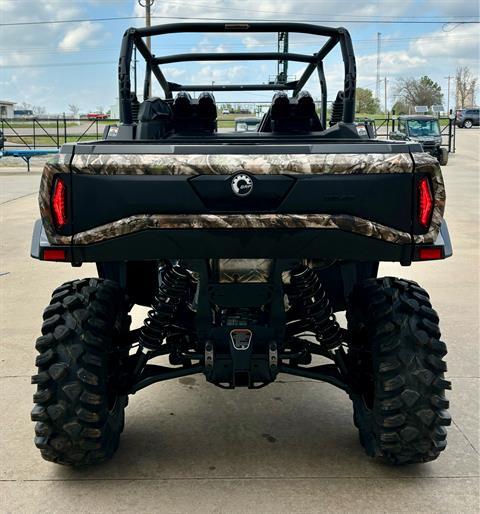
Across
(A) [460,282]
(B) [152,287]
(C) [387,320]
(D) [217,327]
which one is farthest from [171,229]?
(A) [460,282]

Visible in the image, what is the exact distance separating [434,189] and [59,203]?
139 centimetres

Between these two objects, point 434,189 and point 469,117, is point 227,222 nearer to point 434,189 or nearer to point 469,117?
point 434,189

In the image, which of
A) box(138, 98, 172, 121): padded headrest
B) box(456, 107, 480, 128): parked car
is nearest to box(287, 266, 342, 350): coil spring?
box(138, 98, 172, 121): padded headrest

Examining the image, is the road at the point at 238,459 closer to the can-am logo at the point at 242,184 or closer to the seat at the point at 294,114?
the can-am logo at the point at 242,184

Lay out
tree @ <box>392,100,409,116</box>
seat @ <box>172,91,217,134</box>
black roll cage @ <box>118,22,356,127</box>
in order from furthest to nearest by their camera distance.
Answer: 1. tree @ <box>392,100,409,116</box>
2. seat @ <box>172,91,217,134</box>
3. black roll cage @ <box>118,22,356,127</box>

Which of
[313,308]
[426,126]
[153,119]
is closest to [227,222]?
[313,308]

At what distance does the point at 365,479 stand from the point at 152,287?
1713 mm

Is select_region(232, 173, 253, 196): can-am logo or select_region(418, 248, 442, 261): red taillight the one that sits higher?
select_region(232, 173, 253, 196): can-am logo

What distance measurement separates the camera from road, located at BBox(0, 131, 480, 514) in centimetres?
282

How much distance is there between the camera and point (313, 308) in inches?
→ 126

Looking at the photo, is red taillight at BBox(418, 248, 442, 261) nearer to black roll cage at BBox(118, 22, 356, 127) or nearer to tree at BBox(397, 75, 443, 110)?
black roll cage at BBox(118, 22, 356, 127)

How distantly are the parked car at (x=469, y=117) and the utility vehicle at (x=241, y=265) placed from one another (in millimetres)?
49020

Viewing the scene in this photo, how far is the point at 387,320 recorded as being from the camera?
2.94m

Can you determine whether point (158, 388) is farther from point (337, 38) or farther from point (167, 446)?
point (337, 38)
